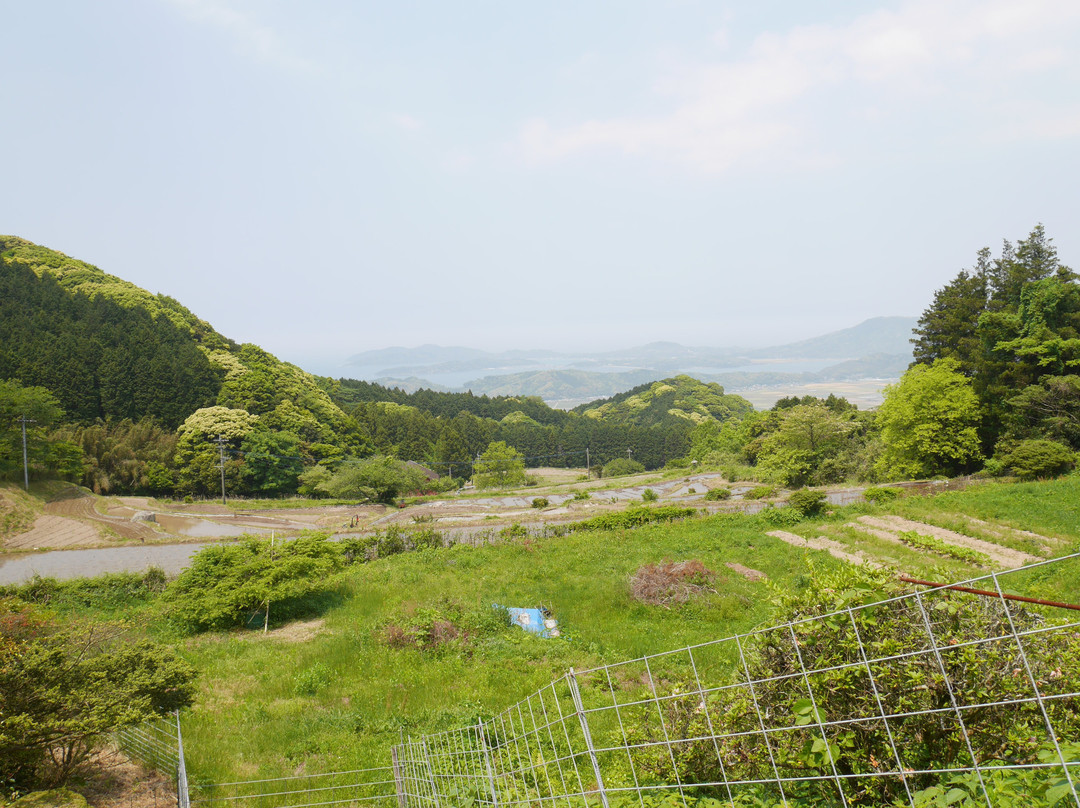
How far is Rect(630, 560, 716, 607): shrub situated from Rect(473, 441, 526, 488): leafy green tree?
4033 centimetres

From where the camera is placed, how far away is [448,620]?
33.7 feet

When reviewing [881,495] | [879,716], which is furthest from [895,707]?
[881,495]

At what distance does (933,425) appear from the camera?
24359mm

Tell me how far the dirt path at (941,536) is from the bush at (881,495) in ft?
10.1

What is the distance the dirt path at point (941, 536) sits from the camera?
11.6 meters

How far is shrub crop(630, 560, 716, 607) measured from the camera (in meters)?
10.9

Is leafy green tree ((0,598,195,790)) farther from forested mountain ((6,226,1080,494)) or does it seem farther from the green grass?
forested mountain ((6,226,1080,494))

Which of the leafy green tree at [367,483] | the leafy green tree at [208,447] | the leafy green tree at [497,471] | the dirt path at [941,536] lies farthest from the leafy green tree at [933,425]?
the leafy green tree at [208,447]

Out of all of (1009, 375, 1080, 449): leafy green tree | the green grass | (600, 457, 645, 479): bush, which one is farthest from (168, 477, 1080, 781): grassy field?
(600, 457, 645, 479): bush

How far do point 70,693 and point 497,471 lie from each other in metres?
47.4

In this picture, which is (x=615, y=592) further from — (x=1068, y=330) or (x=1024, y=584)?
(x=1068, y=330)

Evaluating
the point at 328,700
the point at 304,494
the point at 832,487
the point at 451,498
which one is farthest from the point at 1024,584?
the point at 304,494

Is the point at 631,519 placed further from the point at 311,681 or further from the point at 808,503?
the point at 311,681

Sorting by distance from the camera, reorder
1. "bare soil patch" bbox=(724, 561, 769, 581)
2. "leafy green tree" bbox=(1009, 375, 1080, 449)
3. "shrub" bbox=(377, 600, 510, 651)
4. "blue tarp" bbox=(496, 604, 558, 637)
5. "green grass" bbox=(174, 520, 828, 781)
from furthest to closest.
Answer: "leafy green tree" bbox=(1009, 375, 1080, 449), "bare soil patch" bbox=(724, 561, 769, 581), "blue tarp" bbox=(496, 604, 558, 637), "shrub" bbox=(377, 600, 510, 651), "green grass" bbox=(174, 520, 828, 781)
